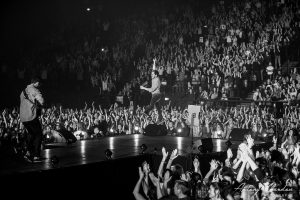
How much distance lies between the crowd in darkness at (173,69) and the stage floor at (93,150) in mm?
847

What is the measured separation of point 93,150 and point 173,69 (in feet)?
39.9

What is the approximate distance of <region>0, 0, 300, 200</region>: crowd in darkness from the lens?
1506 cm

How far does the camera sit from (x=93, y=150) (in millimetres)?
9594

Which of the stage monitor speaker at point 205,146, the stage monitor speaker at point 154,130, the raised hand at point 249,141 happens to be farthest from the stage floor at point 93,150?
the raised hand at point 249,141

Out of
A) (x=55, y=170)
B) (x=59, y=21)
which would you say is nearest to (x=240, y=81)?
(x=59, y=21)

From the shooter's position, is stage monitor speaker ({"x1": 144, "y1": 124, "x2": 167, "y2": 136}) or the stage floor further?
stage monitor speaker ({"x1": 144, "y1": 124, "x2": 167, "y2": 136})

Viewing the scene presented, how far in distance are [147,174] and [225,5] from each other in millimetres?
21824

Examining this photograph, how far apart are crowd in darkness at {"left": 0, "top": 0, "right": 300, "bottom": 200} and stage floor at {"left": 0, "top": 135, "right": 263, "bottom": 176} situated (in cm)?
85

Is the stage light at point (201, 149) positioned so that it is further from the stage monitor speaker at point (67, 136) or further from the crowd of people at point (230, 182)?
the stage monitor speaker at point (67, 136)

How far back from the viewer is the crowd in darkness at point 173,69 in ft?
49.4

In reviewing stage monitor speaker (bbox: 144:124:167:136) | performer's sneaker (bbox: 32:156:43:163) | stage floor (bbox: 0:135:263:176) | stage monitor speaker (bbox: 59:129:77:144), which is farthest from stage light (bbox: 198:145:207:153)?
stage monitor speaker (bbox: 144:124:167:136)

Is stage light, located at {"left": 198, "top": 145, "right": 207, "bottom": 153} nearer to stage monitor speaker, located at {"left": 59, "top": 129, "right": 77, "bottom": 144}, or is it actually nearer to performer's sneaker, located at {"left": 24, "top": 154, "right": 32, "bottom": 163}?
stage monitor speaker, located at {"left": 59, "top": 129, "right": 77, "bottom": 144}

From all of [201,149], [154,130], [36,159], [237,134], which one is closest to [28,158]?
[36,159]

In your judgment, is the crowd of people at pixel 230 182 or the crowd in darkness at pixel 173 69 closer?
the crowd of people at pixel 230 182
